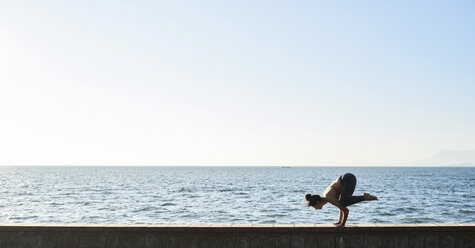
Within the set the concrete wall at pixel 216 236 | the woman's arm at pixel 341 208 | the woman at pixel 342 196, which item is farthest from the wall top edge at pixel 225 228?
the woman at pixel 342 196

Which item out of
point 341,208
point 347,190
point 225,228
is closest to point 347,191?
point 347,190

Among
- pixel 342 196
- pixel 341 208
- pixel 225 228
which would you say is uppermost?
pixel 342 196

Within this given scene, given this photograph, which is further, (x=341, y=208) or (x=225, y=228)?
(x=225, y=228)

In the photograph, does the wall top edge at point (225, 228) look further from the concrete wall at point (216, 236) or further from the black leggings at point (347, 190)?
the black leggings at point (347, 190)

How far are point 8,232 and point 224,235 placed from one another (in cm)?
388

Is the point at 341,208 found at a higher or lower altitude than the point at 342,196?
lower

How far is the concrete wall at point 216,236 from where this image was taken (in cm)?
865

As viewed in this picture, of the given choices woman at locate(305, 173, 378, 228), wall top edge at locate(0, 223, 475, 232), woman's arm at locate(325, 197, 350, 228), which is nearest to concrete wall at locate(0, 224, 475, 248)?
wall top edge at locate(0, 223, 475, 232)

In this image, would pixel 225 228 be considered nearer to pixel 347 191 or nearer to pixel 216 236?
pixel 216 236

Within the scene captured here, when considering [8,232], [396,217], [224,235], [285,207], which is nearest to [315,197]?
[224,235]

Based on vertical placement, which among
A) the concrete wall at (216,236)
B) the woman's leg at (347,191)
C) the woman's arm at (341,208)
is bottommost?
the concrete wall at (216,236)

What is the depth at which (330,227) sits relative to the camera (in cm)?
862

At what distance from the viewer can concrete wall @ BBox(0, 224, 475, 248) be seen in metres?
8.65

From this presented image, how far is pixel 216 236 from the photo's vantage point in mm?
8797
